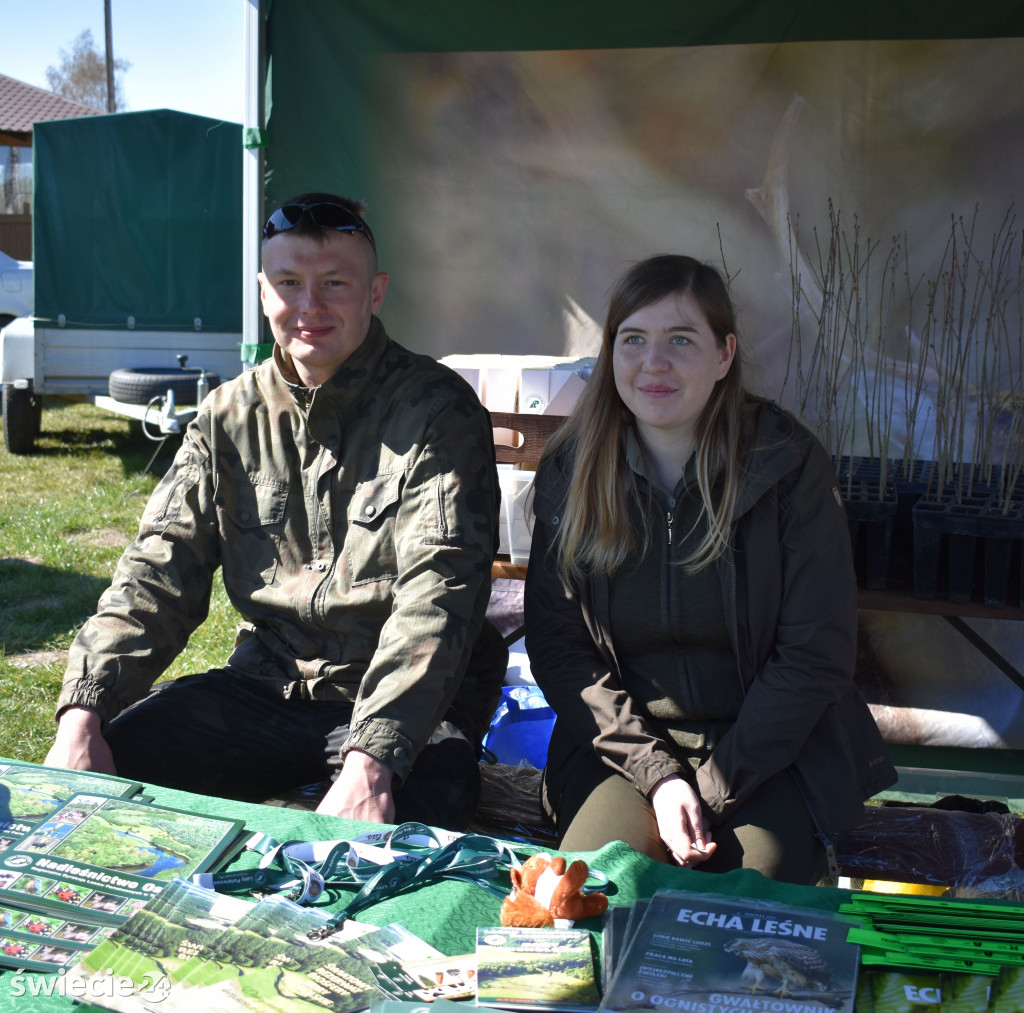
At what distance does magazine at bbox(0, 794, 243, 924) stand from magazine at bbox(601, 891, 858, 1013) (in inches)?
22.1

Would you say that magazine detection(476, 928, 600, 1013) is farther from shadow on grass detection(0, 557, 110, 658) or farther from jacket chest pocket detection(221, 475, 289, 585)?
shadow on grass detection(0, 557, 110, 658)

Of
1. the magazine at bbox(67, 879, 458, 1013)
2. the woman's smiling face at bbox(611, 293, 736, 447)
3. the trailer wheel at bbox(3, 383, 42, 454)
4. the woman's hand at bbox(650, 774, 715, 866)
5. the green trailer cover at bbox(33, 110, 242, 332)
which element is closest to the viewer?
the magazine at bbox(67, 879, 458, 1013)

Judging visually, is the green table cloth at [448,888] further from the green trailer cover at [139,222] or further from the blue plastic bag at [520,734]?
the green trailer cover at [139,222]

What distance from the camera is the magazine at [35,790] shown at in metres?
1.39

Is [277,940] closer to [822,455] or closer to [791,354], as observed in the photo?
[822,455]

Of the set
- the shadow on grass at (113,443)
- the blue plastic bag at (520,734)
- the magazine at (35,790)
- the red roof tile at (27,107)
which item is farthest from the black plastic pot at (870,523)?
the red roof tile at (27,107)

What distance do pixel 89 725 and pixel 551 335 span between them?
2316 mm

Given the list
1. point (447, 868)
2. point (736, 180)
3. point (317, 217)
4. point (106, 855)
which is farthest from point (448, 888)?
point (736, 180)

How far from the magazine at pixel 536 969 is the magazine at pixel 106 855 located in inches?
15.7

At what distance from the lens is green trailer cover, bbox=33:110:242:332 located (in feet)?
27.2

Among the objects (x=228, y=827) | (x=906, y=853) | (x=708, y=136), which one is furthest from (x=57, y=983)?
(x=708, y=136)

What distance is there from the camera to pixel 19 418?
809cm

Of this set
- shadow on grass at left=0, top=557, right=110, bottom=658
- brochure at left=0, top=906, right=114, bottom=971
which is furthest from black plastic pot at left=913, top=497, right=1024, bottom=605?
shadow on grass at left=0, top=557, right=110, bottom=658

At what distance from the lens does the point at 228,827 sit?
4.66 ft
